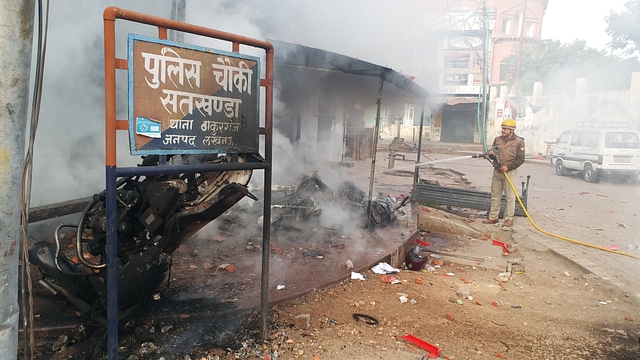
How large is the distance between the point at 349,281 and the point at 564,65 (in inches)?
1323

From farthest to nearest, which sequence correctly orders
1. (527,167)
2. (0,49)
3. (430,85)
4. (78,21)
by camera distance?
(527,167)
(430,85)
(78,21)
(0,49)

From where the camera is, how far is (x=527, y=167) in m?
18.3

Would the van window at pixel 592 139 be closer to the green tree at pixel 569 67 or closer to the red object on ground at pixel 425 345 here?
the green tree at pixel 569 67

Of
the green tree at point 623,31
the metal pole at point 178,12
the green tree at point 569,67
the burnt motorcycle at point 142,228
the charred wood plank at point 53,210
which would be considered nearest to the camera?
the burnt motorcycle at point 142,228

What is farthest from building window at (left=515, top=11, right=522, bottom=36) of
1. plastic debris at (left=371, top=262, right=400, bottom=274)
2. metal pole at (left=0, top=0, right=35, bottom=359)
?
metal pole at (left=0, top=0, right=35, bottom=359)

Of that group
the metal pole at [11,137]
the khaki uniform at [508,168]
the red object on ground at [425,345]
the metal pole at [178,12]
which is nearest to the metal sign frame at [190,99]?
the metal pole at [11,137]

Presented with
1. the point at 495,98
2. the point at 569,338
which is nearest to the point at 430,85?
the point at 569,338

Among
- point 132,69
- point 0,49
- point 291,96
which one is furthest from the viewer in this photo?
point 291,96

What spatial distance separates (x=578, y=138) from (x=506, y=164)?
31.1 ft

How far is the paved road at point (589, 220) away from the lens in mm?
5172

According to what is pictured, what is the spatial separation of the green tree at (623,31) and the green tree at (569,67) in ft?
11.7

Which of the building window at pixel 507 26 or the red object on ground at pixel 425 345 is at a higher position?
the building window at pixel 507 26

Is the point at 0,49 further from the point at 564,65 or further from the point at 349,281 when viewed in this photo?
the point at 564,65

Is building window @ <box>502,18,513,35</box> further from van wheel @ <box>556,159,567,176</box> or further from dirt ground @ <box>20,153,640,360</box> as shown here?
dirt ground @ <box>20,153,640,360</box>
